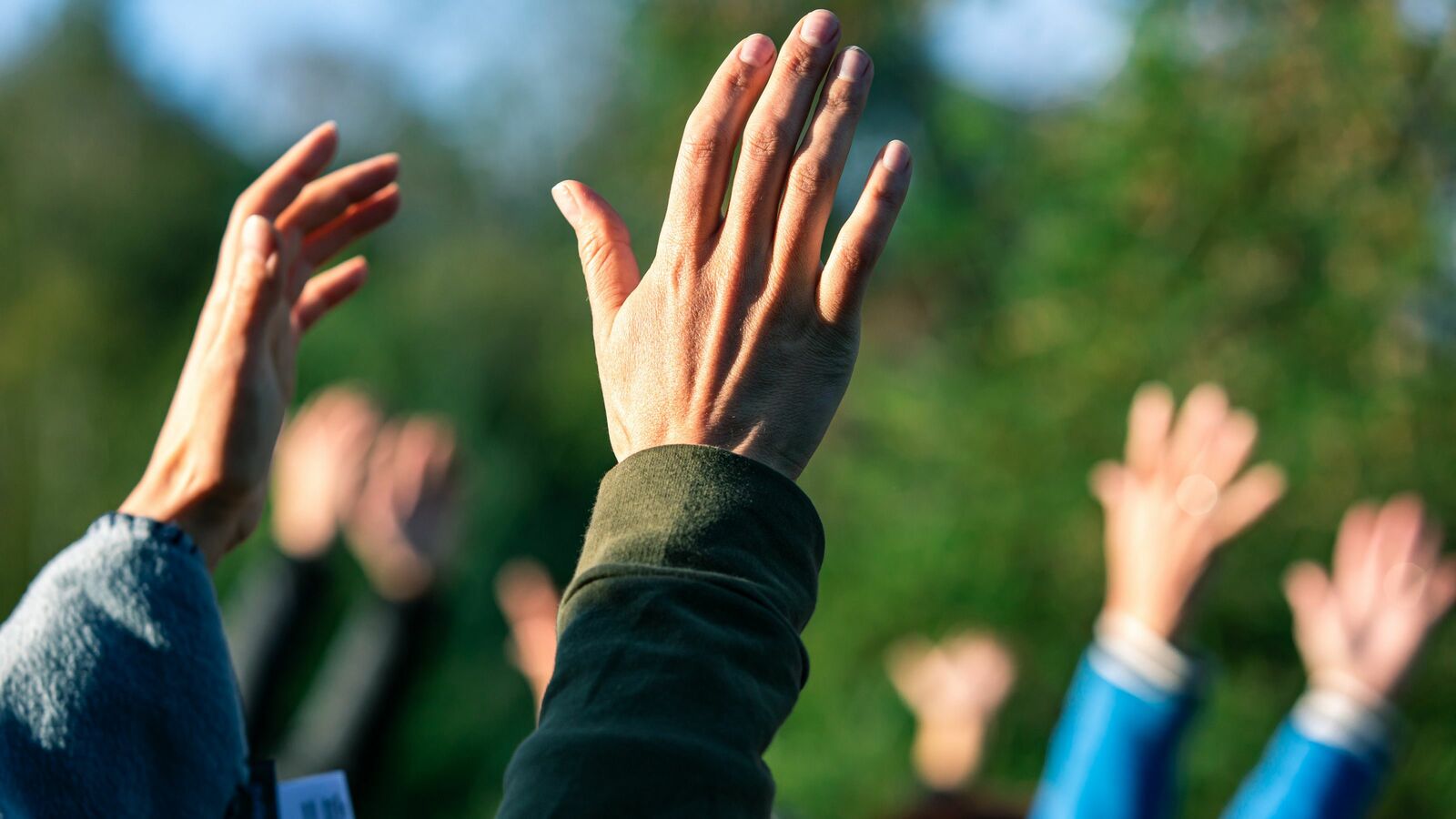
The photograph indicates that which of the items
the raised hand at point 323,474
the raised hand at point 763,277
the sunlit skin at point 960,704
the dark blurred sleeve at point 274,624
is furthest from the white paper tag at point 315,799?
the sunlit skin at point 960,704

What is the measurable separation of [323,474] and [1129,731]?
1788 millimetres

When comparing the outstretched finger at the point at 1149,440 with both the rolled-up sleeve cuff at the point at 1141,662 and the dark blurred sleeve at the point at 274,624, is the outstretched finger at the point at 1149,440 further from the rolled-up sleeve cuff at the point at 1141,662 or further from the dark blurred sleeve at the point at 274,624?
the dark blurred sleeve at the point at 274,624

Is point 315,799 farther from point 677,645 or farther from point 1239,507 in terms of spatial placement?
point 1239,507

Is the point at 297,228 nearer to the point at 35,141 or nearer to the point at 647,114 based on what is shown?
the point at 647,114

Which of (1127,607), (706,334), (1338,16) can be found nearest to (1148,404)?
(1127,607)

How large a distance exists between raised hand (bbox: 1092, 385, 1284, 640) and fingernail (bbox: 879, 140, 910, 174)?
1.09 meters

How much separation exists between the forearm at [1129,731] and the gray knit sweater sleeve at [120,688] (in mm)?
1206

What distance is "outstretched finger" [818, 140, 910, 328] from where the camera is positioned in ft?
3.45

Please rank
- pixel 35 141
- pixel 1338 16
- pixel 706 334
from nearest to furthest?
pixel 706 334 < pixel 1338 16 < pixel 35 141

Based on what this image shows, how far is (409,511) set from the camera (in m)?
3.05

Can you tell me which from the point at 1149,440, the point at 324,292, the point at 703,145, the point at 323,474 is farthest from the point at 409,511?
the point at 703,145

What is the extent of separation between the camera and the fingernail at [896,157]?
108cm

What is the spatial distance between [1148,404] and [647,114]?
6.03m

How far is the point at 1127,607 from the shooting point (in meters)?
1.97
